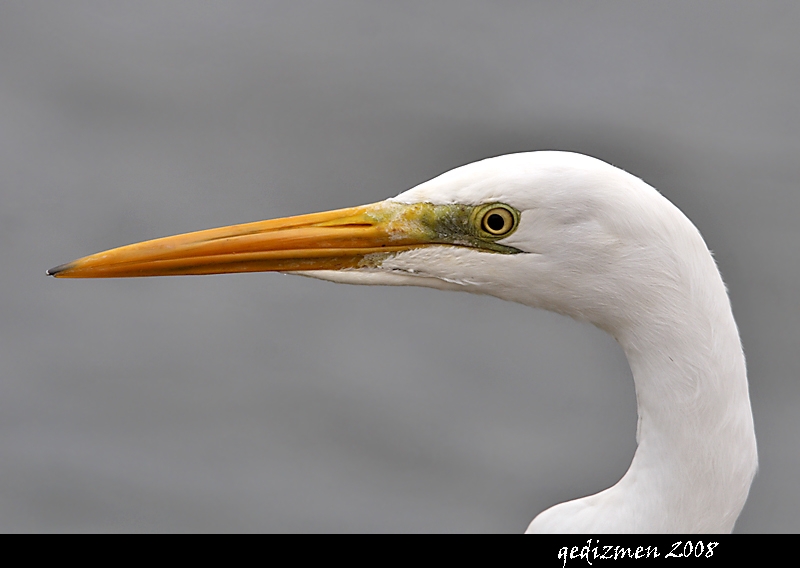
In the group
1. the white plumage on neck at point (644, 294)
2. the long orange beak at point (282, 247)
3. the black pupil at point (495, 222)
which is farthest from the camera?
the long orange beak at point (282, 247)

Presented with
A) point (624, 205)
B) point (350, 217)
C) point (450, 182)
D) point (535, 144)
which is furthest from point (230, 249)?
point (535, 144)

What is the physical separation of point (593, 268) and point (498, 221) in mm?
244

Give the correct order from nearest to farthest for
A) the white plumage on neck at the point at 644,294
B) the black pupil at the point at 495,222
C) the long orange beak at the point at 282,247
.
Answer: the white plumage on neck at the point at 644,294 < the black pupil at the point at 495,222 < the long orange beak at the point at 282,247

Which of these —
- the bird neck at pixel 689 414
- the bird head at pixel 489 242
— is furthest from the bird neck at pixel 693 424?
the bird head at pixel 489 242

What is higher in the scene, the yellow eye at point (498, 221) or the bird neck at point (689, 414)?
the yellow eye at point (498, 221)

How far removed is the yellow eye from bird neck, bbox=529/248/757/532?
0.35 metres

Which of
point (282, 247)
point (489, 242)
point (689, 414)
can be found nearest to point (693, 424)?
point (689, 414)

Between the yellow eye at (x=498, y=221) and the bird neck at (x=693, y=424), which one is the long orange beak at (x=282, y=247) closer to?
the yellow eye at (x=498, y=221)

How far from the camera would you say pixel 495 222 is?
2246mm

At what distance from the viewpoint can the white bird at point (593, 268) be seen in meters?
2.13

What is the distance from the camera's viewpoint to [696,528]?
7.54 ft

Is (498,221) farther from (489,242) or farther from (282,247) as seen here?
(282,247)

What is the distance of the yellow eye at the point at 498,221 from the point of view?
222 cm

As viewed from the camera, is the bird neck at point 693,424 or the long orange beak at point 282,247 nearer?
the bird neck at point 693,424
